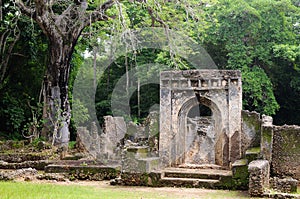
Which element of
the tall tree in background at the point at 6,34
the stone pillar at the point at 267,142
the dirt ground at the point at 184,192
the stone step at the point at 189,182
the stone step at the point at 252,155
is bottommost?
the dirt ground at the point at 184,192

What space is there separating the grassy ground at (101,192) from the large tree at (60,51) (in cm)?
783

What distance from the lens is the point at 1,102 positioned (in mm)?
24844

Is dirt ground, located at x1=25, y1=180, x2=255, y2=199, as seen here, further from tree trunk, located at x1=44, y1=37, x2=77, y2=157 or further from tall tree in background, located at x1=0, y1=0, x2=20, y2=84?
tall tree in background, located at x1=0, y1=0, x2=20, y2=84

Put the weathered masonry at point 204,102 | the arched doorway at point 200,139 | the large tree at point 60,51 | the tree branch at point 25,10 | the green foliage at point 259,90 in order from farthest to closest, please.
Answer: the green foliage at point 259,90 < the arched doorway at point 200,139 < the large tree at point 60,51 < the tree branch at point 25,10 < the weathered masonry at point 204,102

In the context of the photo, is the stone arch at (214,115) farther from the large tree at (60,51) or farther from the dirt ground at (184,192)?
the large tree at (60,51)

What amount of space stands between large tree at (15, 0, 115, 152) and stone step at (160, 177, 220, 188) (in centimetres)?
791

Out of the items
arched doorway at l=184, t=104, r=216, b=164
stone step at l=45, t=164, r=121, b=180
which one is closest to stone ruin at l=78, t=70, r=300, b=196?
stone step at l=45, t=164, r=121, b=180

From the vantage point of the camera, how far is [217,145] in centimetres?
1403

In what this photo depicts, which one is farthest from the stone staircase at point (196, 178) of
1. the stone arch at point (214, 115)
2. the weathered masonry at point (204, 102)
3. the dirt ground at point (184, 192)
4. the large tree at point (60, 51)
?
the large tree at point (60, 51)

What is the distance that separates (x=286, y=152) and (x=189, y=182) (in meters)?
2.93

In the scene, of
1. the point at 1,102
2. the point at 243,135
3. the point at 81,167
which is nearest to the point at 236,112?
the point at 243,135

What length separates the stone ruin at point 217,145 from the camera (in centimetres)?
1135

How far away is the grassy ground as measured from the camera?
871 centimetres

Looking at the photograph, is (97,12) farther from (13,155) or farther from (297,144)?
(297,144)
